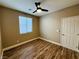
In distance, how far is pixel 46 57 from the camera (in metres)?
2.71

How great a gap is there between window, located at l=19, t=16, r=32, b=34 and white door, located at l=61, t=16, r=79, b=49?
282cm

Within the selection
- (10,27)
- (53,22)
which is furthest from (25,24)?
(53,22)

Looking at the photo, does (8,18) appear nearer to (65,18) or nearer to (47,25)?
(47,25)

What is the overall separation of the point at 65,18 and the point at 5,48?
431cm

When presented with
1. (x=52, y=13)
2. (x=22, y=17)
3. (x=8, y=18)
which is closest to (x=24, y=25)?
(x=22, y=17)

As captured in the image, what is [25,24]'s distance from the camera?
15.8 ft

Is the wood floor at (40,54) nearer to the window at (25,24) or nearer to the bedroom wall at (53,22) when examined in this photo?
the bedroom wall at (53,22)

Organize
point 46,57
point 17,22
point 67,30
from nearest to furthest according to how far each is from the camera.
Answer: point 46,57
point 67,30
point 17,22

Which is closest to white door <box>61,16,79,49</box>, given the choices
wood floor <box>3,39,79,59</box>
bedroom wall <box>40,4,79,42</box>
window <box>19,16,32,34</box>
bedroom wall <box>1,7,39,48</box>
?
bedroom wall <box>40,4,79,42</box>

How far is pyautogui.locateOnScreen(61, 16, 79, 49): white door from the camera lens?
3356mm

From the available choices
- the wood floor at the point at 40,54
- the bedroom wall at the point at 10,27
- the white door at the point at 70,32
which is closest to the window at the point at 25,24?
the bedroom wall at the point at 10,27

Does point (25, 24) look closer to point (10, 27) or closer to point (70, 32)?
point (10, 27)

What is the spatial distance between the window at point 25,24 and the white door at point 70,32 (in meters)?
2.82

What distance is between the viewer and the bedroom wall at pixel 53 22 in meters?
3.61
